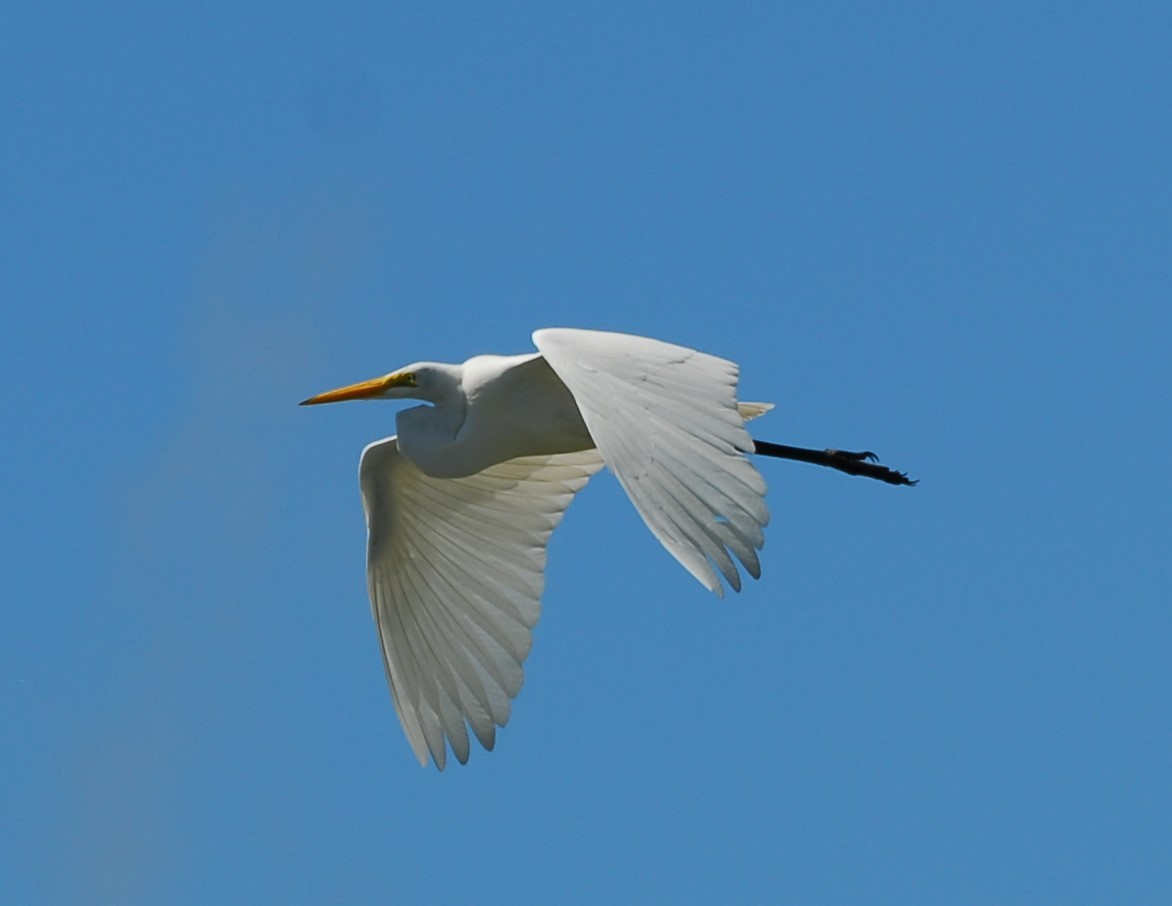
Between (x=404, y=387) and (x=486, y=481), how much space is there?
98cm

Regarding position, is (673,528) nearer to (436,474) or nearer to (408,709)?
(436,474)

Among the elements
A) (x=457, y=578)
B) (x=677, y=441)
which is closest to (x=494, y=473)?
(x=457, y=578)

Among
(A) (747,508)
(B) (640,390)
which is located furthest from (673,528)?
(B) (640,390)

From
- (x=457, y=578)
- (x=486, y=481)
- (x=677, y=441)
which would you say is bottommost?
(x=677, y=441)

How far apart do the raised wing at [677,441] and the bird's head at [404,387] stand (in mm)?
1632

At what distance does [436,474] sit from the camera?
35.3 ft

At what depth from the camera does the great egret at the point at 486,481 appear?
29.0ft

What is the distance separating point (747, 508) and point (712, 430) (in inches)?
23.1

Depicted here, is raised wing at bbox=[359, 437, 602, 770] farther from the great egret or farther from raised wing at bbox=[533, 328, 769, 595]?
raised wing at bbox=[533, 328, 769, 595]

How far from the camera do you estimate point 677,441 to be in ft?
26.6

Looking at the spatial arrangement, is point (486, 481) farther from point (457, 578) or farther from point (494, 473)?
point (457, 578)

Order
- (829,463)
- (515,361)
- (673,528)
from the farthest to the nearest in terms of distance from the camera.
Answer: (829,463) → (515,361) → (673,528)

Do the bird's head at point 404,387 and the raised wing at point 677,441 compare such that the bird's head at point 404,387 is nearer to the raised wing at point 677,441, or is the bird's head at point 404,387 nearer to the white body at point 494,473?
the white body at point 494,473

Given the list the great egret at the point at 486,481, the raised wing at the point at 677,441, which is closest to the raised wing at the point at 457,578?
the great egret at the point at 486,481
